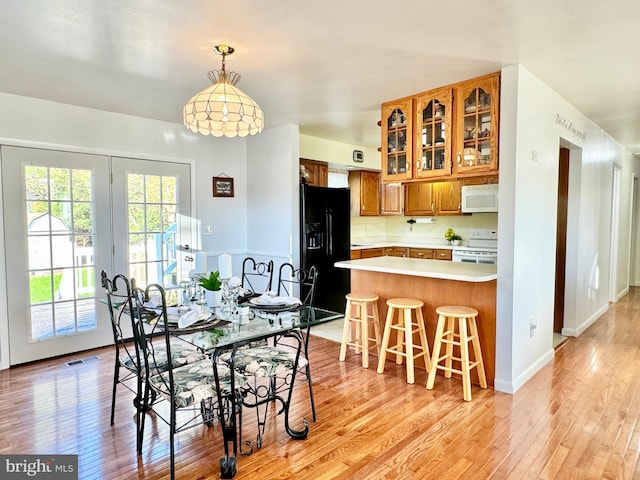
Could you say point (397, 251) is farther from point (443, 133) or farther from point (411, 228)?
point (443, 133)

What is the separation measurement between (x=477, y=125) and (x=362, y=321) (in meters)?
1.90

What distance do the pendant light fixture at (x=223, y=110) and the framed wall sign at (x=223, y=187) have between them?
89.1 inches

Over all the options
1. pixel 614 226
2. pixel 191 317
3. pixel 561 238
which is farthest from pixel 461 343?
pixel 614 226

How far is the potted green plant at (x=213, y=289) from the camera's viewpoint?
8.25 feet

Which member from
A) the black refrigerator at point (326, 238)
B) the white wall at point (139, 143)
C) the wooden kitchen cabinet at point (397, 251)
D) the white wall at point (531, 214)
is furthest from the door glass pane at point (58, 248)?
the wooden kitchen cabinet at point (397, 251)

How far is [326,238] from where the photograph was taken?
4996 mm

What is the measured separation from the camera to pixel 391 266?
353 cm

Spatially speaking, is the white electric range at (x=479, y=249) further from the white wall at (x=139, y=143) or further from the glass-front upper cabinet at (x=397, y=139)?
the white wall at (x=139, y=143)

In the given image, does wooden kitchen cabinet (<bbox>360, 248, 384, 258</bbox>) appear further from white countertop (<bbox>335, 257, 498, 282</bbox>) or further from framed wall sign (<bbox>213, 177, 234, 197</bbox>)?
framed wall sign (<bbox>213, 177, 234, 197</bbox>)

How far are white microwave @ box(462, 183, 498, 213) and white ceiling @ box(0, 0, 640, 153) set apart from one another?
1.83m

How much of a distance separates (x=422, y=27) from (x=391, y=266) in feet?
6.31

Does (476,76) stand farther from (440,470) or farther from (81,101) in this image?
(81,101)

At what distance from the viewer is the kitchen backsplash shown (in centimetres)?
612

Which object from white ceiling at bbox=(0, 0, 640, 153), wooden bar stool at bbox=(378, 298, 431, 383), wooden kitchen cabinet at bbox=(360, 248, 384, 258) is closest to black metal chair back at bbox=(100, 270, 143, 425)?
white ceiling at bbox=(0, 0, 640, 153)
